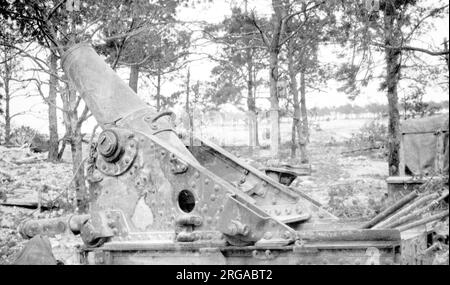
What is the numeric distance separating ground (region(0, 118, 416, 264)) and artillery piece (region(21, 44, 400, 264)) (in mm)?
1650

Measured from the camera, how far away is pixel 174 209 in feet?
16.5

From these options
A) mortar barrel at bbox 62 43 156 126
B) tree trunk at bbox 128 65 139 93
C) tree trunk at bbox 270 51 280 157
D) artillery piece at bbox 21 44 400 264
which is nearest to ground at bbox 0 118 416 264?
tree trunk at bbox 270 51 280 157

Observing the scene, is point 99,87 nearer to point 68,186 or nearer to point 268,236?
point 68,186

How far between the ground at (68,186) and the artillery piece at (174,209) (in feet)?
5.41

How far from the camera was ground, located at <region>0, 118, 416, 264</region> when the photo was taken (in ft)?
29.6

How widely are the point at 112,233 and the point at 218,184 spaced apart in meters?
1.30

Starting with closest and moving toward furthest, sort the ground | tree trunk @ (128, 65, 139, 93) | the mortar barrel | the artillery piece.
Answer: the artillery piece
the mortar barrel
the ground
tree trunk @ (128, 65, 139, 93)

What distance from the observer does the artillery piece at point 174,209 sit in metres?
4.28

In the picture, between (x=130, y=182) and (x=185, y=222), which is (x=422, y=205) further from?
(x=130, y=182)

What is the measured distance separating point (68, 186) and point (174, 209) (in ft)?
7.15

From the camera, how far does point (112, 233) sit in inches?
210

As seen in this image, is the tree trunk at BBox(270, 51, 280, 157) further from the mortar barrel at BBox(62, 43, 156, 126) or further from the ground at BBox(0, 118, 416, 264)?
the mortar barrel at BBox(62, 43, 156, 126)

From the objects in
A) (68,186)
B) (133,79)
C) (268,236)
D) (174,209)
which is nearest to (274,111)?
(133,79)
